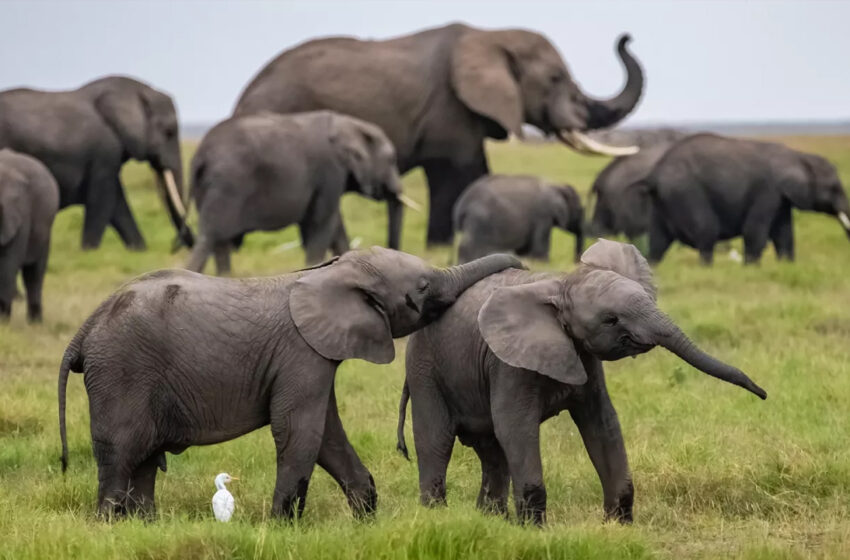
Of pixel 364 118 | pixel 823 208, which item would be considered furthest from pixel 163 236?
pixel 823 208

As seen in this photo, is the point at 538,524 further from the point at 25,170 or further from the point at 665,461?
the point at 25,170

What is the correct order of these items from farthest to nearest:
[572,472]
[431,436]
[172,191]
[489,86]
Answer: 1. [172,191]
2. [489,86]
3. [572,472]
4. [431,436]

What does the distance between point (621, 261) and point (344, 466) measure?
1.34 metres

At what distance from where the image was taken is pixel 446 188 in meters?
17.7

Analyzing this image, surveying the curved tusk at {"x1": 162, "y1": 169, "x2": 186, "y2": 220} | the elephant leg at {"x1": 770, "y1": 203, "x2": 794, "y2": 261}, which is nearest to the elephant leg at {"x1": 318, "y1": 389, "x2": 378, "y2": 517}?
the elephant leg at {"x1": 770, "y1": 203, "x2": 794, "y2": 261}

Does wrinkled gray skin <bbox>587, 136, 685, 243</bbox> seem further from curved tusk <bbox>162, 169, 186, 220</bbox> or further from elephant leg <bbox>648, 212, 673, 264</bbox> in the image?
curved tusk <bbox>162, 169, 186, 220</bbox>

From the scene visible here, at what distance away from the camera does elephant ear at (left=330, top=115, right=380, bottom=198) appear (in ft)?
47.3

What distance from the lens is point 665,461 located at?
696 cm

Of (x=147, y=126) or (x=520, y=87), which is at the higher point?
(x=520, y=87)

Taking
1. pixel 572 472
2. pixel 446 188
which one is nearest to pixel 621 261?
pixel 572 472

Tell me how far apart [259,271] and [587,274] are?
988 cm

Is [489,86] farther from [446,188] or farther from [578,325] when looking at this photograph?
[578,325]

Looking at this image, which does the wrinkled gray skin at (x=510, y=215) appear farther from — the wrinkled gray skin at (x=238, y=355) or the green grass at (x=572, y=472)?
the wrinkled gray skin at (x=238, y=355)

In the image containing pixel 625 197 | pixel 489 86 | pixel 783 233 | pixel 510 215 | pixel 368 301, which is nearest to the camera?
pixel 368 301
